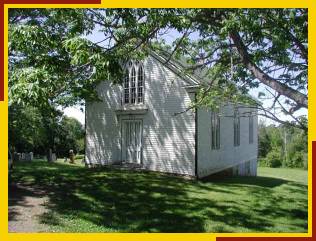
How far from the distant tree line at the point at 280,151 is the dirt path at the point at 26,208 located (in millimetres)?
30743

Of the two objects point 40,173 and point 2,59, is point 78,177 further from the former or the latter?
point 2,59

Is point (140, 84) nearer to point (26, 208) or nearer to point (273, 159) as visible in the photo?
point (26, 208)

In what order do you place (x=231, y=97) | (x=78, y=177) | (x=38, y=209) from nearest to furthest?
(x=38, y=209) → (x=231, y=97) → (x=78, y=177)

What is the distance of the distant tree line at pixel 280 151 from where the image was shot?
43312mm

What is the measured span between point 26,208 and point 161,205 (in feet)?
13.7

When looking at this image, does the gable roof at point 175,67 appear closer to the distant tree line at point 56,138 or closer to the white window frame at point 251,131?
the distant tree line at point 56,138

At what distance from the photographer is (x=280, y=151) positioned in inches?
1817

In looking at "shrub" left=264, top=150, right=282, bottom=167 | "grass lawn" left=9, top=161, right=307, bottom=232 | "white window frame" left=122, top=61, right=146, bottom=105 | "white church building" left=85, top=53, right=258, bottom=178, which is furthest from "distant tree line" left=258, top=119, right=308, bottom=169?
"grass lawn" left=9, top=161, right=307, bottom=232

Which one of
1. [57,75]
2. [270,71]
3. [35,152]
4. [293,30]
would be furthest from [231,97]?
[35,152]

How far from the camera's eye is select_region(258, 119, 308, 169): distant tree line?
1705 inches

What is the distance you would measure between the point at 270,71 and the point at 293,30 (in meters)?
1.57

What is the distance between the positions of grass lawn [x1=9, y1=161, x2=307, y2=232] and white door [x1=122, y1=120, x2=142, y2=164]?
2429 millimetres

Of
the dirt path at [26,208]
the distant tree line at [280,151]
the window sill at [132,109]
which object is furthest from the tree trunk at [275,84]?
the distant tree line at [280,151]

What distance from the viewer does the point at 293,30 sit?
34.1 feet
